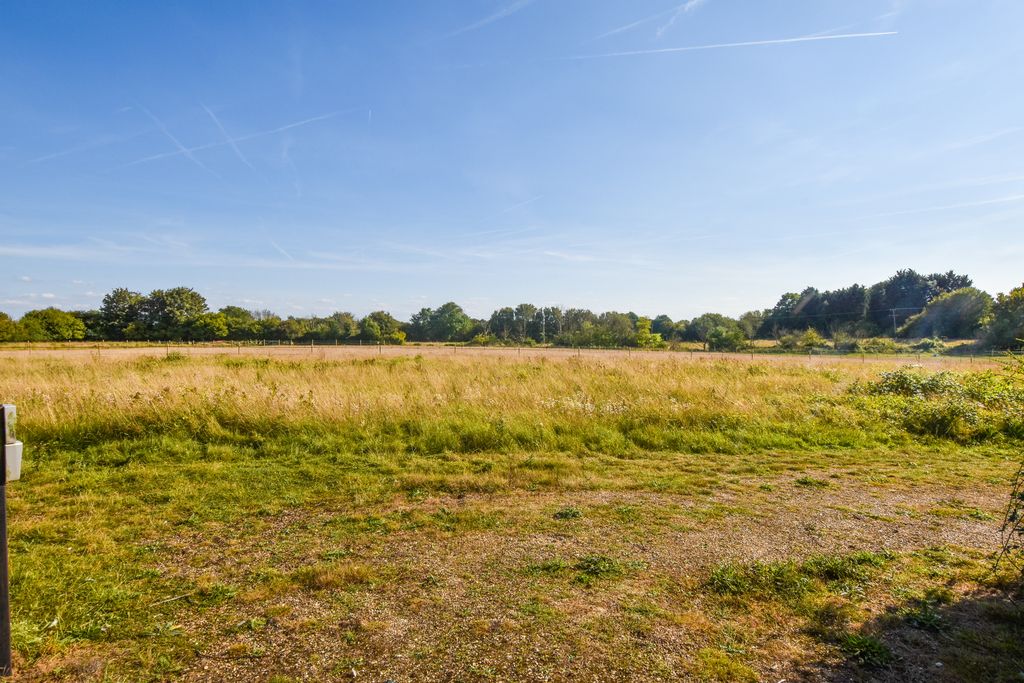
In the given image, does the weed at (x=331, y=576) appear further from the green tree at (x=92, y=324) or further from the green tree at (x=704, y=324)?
the green tree at (x=92, y=324)

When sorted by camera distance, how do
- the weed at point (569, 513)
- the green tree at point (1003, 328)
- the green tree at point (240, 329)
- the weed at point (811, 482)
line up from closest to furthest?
the weed at point (569, 513)
the weed at point (811, 482)
the green tree at point (1003, 328)
the green tree at point (240, 329)

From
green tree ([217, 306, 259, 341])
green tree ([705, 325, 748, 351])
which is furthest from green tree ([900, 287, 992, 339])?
green tree ([217, 306, 259, 341])

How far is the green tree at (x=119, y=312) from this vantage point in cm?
6612

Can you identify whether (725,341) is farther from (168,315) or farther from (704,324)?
(168,315)

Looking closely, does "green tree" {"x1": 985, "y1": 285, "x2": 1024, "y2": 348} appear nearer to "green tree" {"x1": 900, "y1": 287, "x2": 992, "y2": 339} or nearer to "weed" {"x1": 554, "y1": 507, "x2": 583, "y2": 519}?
"green tree" {"x1": 900, "y1": 287, "x2": 992, "y2": 339}

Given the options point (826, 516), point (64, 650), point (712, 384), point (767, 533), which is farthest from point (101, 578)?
point (712, 384)

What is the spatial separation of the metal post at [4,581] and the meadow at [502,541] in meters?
0.14

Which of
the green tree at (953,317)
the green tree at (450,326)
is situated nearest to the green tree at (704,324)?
the green tree at (953,317)

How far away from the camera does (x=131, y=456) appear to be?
773cm

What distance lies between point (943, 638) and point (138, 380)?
15127 mm

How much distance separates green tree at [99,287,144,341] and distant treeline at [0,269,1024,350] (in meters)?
0.12

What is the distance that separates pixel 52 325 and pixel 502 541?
264 ft

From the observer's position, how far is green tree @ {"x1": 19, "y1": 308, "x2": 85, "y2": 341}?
5644cm

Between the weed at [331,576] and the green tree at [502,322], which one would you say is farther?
the green tree at [502,322]
